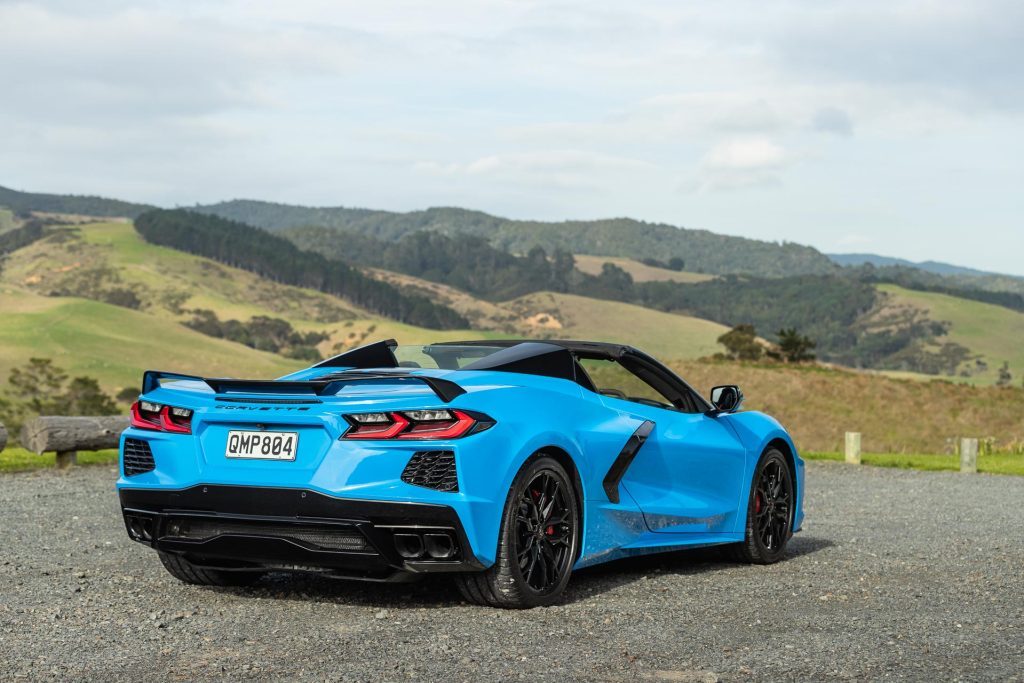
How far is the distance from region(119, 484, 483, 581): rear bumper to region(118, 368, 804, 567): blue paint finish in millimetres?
48

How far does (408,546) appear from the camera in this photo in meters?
5.99

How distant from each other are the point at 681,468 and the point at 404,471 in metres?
2.29

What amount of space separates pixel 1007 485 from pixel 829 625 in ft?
43.7

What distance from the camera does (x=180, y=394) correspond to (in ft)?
21.2

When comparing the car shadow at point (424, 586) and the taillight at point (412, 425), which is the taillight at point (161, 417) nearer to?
the taillight at point (412, 425)

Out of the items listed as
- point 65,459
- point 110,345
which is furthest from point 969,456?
point 110,345

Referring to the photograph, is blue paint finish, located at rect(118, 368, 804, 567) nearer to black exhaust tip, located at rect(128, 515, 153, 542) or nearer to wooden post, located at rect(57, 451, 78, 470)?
black exhaust tip, located at rect(128, 515, 153, 542)

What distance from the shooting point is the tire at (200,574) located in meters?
7.00

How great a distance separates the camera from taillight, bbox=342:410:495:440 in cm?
593

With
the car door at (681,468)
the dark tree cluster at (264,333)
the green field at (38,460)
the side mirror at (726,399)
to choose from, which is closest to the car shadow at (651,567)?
the car door at (681,468)

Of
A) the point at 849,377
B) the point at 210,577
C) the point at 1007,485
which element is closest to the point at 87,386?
the point at 849,377

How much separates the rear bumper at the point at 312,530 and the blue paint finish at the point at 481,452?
48mm

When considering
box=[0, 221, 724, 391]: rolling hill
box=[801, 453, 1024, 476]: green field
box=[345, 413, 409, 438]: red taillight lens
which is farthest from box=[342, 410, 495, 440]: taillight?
box=[0, 221, 724, 391]: rolling hill

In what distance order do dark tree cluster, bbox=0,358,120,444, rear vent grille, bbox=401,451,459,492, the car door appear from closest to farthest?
rear vent grille, bbox=401,451,459,492 → the car door → dark tree cluster, bbox=0,358,120,444
